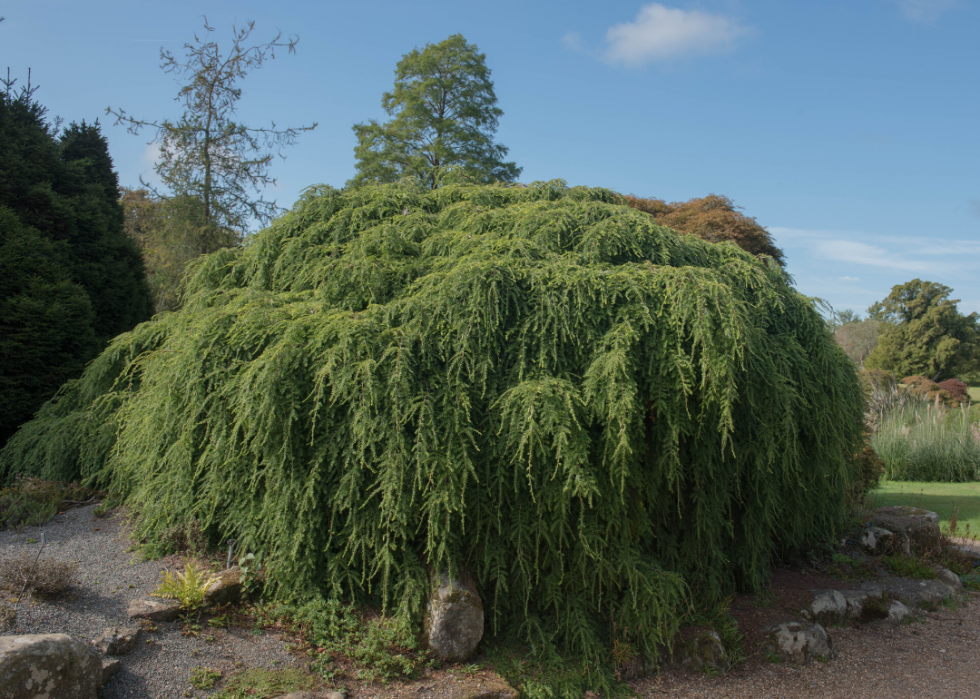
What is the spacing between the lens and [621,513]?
4.30 metres

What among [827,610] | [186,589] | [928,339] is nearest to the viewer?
[186,589]

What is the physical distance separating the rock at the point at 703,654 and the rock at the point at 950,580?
342 cm

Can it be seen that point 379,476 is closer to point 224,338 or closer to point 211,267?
point 224,338

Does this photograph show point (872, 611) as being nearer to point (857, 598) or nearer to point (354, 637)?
point (857, 598)

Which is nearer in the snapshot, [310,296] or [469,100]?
[310,296]

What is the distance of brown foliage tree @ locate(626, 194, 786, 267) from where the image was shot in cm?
1767

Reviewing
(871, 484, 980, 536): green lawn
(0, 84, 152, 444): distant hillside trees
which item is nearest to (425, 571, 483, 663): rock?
(0, 84, 152, 444): distant hillside trees

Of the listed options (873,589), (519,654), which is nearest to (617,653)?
(519,654)

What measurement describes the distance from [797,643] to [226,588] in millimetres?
4264

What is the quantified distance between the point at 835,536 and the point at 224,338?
645 cm

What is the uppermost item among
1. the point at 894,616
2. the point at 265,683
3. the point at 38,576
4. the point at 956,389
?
the point at 956,389

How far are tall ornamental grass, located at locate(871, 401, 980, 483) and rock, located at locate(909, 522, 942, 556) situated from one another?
526 centimetres

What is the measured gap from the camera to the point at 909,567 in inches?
246

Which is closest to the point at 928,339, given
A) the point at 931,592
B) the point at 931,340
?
the point at 931,340
